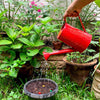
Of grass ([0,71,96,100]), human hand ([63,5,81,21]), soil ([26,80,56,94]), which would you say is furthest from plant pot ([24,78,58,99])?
human hand ([63,5,81,21])

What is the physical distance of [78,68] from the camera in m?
1.89

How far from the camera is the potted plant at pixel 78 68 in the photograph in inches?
73.6

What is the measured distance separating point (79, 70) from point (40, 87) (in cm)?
63

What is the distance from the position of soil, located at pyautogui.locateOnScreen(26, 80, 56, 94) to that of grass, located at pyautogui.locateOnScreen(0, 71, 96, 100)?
0.14 metres

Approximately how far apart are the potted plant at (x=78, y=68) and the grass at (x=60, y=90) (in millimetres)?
82

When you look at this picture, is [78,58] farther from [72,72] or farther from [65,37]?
[65,37]

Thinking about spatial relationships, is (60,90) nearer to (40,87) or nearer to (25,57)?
(40,87)

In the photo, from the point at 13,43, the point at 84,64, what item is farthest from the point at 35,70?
the point at 84,64

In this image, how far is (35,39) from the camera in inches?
76.4

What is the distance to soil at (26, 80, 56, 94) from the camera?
1478 mm

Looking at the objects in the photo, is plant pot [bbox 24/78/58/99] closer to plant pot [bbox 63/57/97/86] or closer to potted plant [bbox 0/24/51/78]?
potted plant [bbox 0/24/51/78]

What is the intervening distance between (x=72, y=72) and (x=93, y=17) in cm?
106

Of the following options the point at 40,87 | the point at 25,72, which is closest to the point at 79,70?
the point at 40,87

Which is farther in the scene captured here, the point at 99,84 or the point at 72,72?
the point at 72,72
